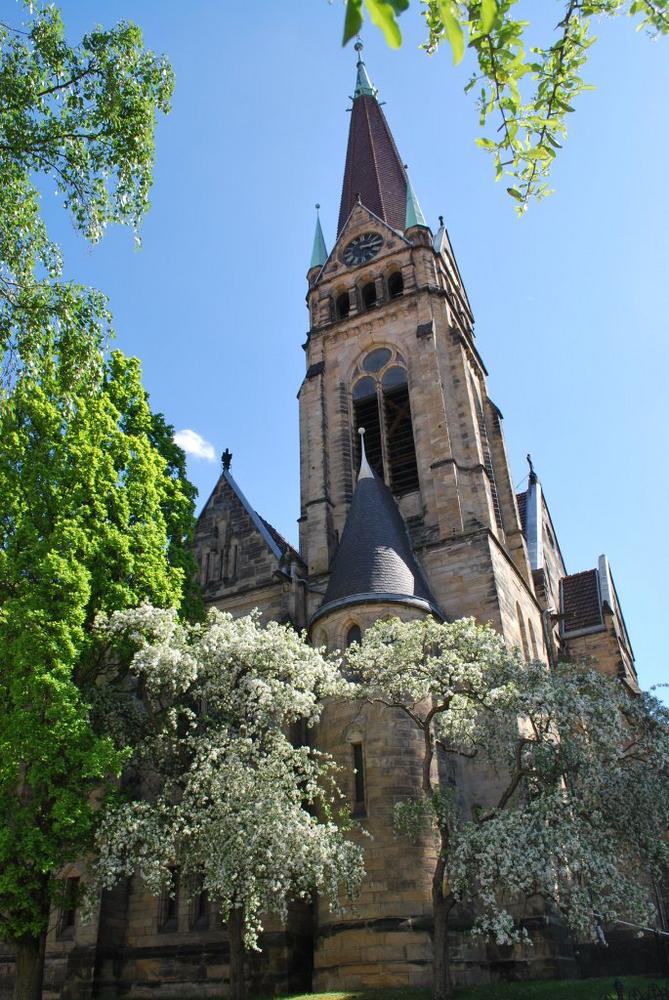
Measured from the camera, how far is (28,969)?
12.8m

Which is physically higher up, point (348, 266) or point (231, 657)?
point (348, 266)

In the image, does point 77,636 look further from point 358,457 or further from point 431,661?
point 358,457

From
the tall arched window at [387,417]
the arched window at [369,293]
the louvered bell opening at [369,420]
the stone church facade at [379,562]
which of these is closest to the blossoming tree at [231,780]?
the stone church facade at [379,562]

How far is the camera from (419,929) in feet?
48.8

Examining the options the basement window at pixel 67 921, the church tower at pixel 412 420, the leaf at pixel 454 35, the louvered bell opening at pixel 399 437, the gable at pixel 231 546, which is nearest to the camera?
the leaf at pixel 454 35

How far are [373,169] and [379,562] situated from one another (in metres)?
25.1

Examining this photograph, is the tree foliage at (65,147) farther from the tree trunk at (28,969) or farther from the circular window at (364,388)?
the circular window at (364,388)

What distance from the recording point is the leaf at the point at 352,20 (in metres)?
2.97

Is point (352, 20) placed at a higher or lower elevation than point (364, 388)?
lower

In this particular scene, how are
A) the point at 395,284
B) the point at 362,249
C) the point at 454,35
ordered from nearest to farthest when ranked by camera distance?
the point at 454,35
the point at 395,284
the point at 362,249

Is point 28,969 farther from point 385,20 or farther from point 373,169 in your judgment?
point 373,169

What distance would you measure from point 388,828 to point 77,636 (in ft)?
24.2

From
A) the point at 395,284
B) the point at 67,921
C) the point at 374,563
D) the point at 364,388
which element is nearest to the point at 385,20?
the point at 374,563

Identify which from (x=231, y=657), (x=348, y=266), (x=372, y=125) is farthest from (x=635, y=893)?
(x=372, y=125)
